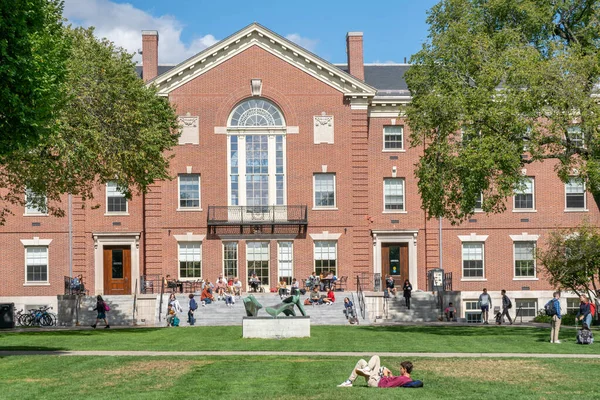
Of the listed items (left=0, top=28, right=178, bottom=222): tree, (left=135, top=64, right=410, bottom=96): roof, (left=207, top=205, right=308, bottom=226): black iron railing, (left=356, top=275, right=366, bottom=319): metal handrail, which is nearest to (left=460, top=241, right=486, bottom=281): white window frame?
(left=356, top=275, right=366, bottom=319): metal handrail

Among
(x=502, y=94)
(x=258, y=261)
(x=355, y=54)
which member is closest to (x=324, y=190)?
(x=258, y=261)

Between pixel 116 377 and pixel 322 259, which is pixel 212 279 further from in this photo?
pixel 116 377

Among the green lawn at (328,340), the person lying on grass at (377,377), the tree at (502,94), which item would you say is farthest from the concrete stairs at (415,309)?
the person lying on grass at (377,377)

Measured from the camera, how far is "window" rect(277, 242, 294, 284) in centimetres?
4744

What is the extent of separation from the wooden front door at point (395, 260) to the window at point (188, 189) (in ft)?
32.1

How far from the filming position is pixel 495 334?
32.4 m

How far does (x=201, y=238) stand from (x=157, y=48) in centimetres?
1054

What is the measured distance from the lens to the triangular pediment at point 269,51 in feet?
156

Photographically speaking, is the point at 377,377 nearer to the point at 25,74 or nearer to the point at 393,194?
the point at 25,74

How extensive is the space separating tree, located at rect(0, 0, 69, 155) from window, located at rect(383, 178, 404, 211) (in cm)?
2752

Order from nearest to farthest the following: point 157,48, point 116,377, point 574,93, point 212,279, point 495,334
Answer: point 116,377
point 574,93
point 495,334
point 212,279
point 157,48

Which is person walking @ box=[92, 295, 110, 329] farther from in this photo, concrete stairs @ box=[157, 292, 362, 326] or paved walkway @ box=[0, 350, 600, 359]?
paved walkway @ box=[0, 350, 600, 359]

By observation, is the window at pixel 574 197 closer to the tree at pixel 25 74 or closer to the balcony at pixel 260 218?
the balcony at pixel 260 218

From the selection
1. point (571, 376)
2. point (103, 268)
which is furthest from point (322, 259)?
point (571, 376)
